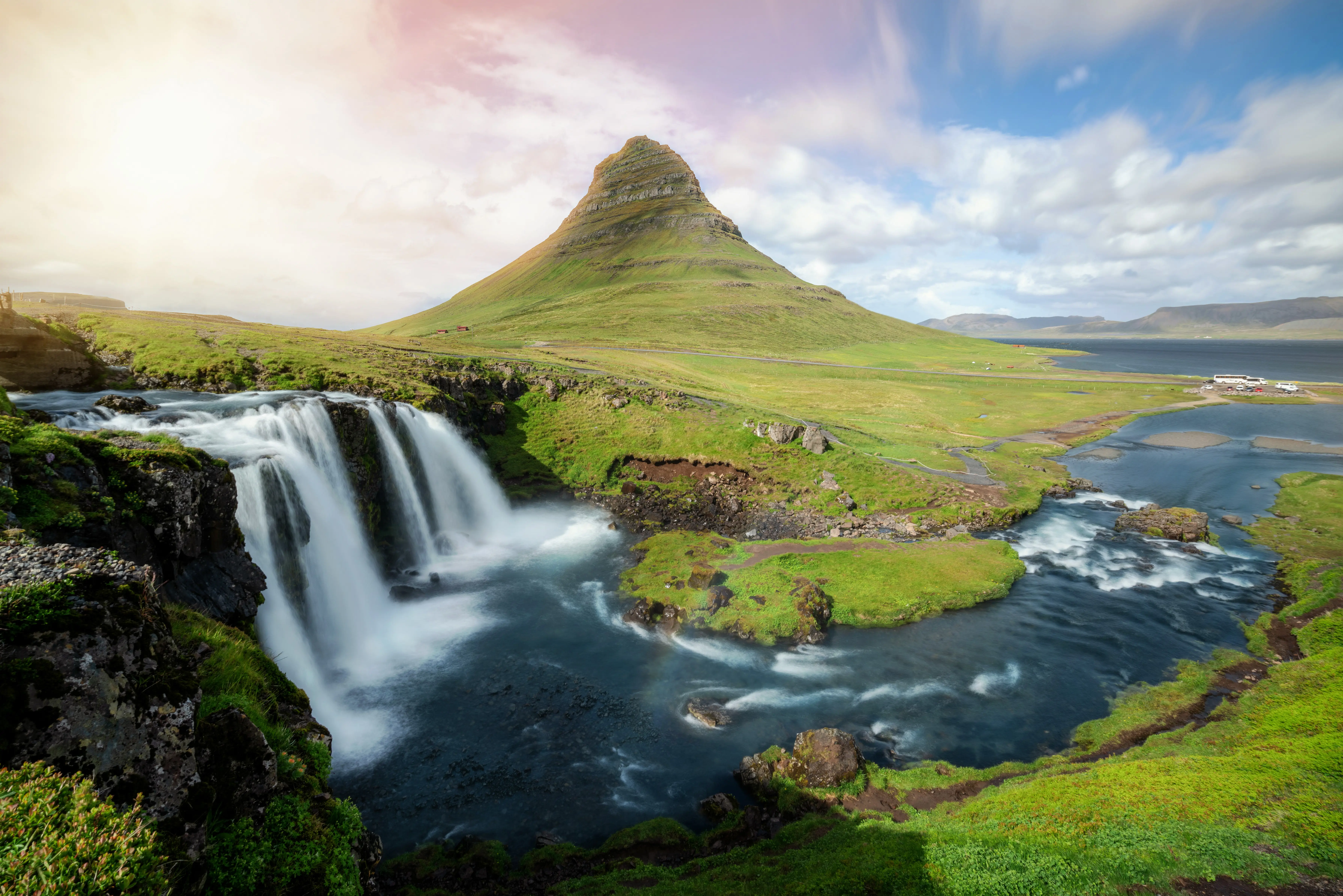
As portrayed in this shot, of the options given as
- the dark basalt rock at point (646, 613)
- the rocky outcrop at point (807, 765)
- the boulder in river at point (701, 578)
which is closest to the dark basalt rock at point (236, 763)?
the rocky outcrop at point (807, 765)

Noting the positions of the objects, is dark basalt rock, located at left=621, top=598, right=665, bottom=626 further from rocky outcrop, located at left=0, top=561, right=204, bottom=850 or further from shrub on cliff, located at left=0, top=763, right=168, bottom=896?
shrub on cliff, located at left=0, top=763, right=168, bottom=896

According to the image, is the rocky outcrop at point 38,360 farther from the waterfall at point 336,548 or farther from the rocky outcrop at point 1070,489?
the rocky outcrop at point 1070,489

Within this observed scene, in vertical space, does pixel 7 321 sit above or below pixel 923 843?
above

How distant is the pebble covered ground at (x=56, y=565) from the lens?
320 inches

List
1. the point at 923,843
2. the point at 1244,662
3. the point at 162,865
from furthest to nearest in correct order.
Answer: the point at 1244,662
the point at 923,843
the point at 162,865

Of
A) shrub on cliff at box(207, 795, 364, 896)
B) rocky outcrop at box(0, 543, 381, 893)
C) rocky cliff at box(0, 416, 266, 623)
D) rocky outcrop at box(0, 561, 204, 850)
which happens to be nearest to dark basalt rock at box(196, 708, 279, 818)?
rocky outcrop at box(0, 543, 381, 893)

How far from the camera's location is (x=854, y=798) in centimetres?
1686

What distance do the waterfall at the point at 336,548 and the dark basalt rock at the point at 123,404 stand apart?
807 millimetres

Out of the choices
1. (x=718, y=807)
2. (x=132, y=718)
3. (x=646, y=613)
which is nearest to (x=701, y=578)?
(x=646, y=613)

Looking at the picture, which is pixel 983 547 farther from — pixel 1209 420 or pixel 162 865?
pixel 1209 420

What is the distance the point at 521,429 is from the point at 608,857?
45.5 m

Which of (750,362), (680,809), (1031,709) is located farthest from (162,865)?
(750,362)

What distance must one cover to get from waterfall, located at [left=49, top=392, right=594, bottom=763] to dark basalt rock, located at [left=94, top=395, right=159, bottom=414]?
31.8 inches

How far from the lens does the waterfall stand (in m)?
23.2
